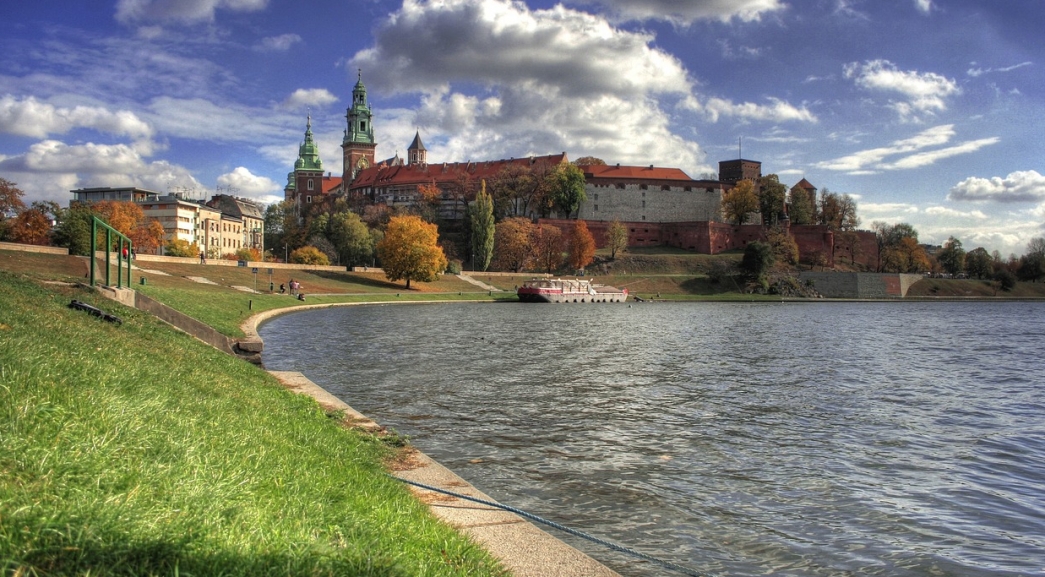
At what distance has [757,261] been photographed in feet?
346

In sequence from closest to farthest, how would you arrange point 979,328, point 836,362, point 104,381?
point 104,381
point 836,362
point 979,328

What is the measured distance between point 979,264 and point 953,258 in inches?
396

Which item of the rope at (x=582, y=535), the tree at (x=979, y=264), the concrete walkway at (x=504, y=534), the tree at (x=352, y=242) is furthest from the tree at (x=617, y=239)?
the rope at (x=582, y=535)

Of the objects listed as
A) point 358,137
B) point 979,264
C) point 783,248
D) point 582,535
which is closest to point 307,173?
point 358,137

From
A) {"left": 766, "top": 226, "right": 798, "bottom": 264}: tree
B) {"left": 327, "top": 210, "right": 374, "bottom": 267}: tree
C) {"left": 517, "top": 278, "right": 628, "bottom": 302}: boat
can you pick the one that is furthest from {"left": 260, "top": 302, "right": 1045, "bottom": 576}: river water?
{"left": 766, "top": 226, "right": 798, "bottom": 264}: tree

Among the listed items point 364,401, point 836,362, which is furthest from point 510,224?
point 364,401

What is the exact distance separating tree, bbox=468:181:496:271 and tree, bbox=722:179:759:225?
173ft

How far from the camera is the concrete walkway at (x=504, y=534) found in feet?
20.1

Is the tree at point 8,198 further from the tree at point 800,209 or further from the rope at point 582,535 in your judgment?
the tree at point 800,209

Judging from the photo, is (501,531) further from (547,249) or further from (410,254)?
(547,249)

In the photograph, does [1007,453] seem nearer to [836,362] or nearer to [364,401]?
[364,401]

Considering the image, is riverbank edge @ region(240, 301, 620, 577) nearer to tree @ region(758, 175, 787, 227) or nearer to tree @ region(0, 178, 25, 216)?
tree @ region(0, 178, 25, 216)

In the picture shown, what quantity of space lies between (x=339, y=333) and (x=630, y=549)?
28.2 m

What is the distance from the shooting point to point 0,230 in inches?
2495
